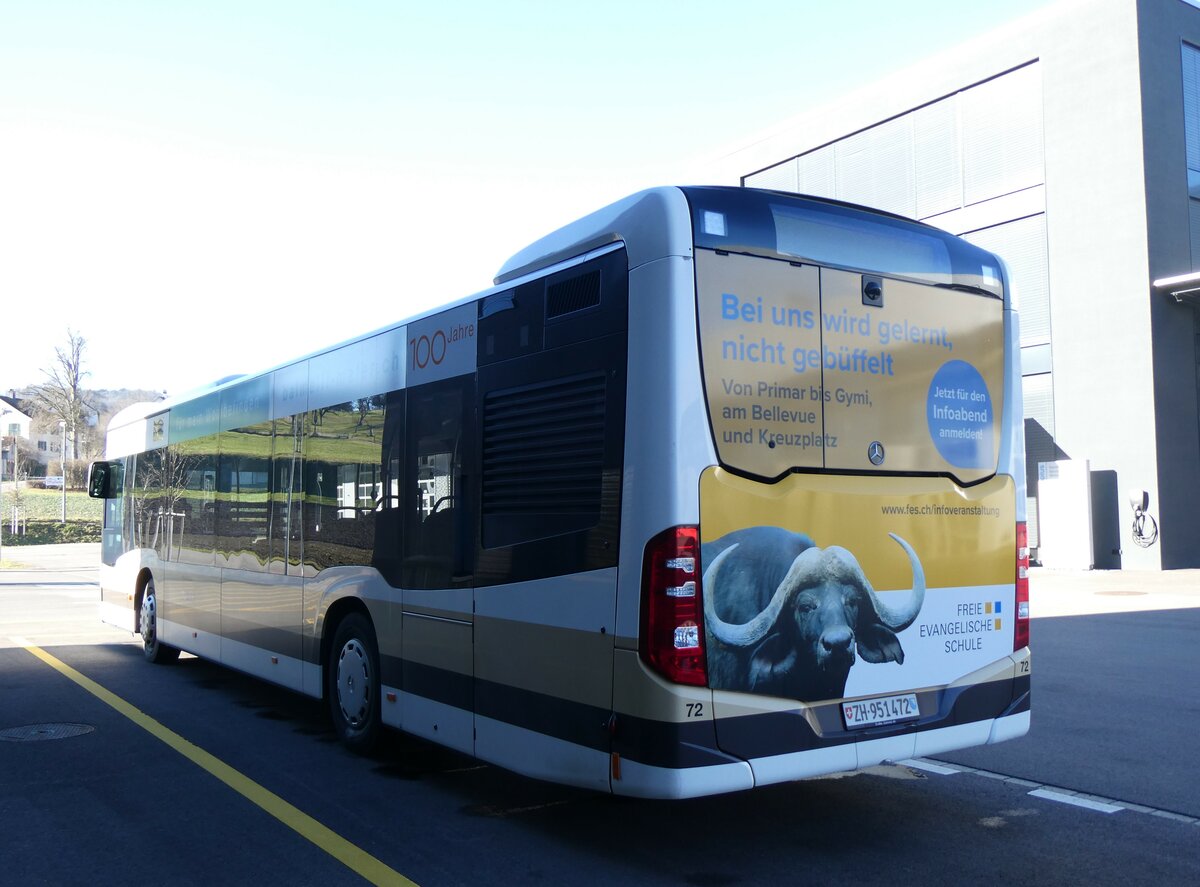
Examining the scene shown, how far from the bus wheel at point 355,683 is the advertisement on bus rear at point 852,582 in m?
3.16

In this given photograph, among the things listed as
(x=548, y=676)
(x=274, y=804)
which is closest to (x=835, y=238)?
(x=548, y=676)

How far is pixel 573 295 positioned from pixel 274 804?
131 inches

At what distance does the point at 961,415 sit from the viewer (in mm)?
5582

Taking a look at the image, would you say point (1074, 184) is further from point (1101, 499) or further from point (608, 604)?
point (608, 604)

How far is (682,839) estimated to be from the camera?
5.29 meters

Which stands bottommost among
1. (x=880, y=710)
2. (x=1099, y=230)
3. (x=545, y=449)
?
(x=880, y=710)

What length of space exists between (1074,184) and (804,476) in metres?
25.0

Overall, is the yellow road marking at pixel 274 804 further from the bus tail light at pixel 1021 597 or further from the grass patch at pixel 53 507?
the grass patch at pixel 53 507

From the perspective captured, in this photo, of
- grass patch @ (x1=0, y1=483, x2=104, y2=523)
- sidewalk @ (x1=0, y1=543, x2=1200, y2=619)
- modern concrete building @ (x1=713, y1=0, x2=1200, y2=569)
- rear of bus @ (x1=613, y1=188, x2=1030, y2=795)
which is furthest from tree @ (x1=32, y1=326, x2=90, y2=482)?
rear of bus @ (x1=613, y1=188, x2=1030, y2=795)

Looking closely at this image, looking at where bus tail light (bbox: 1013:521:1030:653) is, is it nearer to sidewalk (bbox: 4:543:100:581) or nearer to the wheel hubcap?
the wheel hubcap

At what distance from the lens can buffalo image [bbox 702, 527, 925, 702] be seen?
459 centimetres

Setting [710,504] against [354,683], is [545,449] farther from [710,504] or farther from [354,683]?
[354,683]

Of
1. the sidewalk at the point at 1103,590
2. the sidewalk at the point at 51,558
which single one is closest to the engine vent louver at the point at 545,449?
the sidewalk at the point at 1103,590

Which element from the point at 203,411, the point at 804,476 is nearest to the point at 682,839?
the point at 804,476
